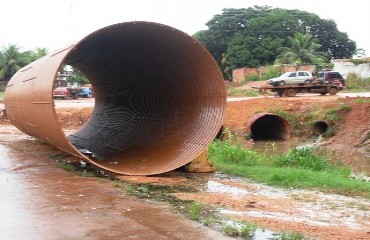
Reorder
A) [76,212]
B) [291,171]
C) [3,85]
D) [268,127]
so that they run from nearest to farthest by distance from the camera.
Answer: [76,212] < [291,171] < [268,127] < [3,85]

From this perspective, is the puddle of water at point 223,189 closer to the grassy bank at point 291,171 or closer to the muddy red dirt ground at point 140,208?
the muddy red dirt ground at point 140,208

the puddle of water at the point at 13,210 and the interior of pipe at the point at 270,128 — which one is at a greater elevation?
the puddle of water at the point at 13,210

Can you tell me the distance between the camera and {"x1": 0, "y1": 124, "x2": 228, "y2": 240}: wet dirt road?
17.9 ft

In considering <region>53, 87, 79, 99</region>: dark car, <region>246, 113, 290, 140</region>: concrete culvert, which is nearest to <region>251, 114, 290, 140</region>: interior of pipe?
<region>246, 113, 290, 140</region>: concrete culvert

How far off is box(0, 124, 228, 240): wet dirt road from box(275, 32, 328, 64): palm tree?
38625mm

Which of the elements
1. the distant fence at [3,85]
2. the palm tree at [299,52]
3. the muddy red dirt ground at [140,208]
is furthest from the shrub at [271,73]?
the muddy red dirt ground at [140,208]

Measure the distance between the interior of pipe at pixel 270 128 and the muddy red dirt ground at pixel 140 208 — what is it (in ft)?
35.0

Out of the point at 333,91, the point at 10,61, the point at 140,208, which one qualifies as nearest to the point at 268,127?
the point at 333,91

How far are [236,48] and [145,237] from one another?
44792mm

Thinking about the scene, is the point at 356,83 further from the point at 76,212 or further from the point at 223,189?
the point at 76,212

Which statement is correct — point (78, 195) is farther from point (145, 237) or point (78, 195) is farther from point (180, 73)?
point (180, 73)

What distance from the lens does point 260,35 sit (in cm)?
5062

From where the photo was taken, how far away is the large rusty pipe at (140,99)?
9.81m

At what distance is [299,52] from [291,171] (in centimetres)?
3776
